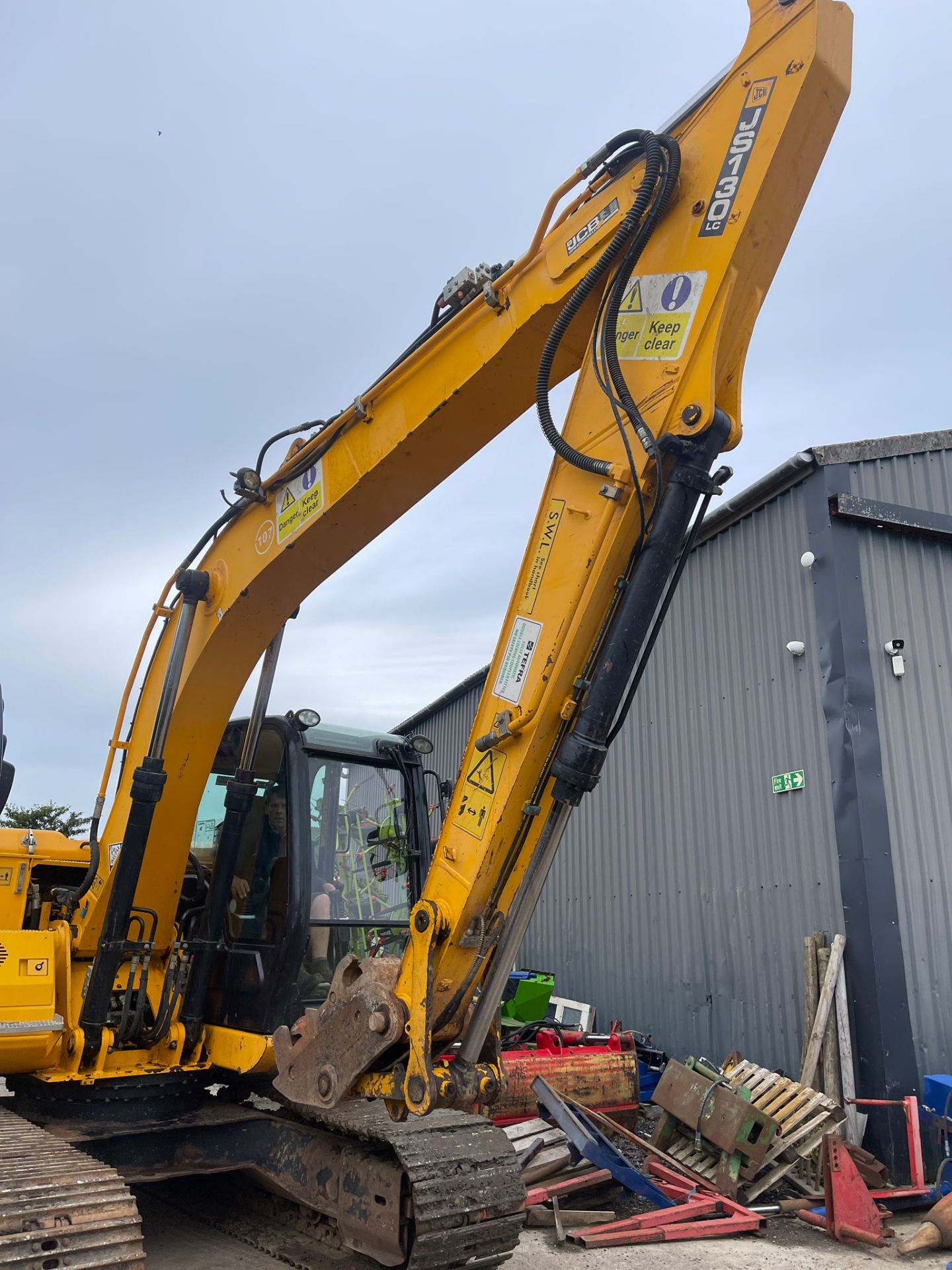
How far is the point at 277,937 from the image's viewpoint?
5.32m

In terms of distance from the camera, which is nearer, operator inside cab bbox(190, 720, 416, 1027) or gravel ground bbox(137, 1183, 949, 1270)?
gravel ground bbox(137, 1183, 949, 1270)

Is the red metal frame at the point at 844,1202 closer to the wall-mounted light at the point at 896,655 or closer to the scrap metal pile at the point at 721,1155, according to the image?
the scrap metal pile at the point at 721,1155

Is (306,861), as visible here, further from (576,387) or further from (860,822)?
(860,822)

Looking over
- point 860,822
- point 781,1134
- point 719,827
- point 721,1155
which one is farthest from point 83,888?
point 719,827

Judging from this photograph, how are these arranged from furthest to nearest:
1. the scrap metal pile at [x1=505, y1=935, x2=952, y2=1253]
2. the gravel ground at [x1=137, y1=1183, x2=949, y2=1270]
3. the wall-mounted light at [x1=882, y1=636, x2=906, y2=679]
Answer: the wall-mounted light at [x1=882, y1=636, x2=906, y2=679]
the scrap metal pile at [x1=505, y1=935, x2=952, y2=1253]
the gravel ground at [x1=137, y1=1183, x2=949, y2=1270]

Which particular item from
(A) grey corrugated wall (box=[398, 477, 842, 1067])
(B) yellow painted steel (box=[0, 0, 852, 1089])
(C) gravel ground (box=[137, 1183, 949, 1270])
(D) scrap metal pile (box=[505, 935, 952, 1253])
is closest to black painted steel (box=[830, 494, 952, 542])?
(A) grey corrugated wall (box=[398, 477, 842, 1067])

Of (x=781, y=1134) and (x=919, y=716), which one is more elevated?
(x=919, y=716)

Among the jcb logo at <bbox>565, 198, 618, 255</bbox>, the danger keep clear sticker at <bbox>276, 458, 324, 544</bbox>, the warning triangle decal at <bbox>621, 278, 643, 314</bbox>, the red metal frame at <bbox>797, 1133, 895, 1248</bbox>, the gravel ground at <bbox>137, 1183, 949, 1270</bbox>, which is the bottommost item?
the gravel ground at <bbox>137, 1183, 949, 1270</bbox>

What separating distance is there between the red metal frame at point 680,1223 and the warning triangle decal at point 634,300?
492 centimetres

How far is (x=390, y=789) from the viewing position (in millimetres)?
6039

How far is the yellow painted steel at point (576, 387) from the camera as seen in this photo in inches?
135

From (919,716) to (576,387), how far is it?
613 cm

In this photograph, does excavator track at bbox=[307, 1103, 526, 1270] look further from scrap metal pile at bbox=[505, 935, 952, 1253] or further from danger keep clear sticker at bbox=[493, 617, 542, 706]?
danger keep clear sticker at bbox=[493, 617, 542, 706]

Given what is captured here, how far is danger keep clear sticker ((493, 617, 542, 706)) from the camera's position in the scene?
370 centimetres
